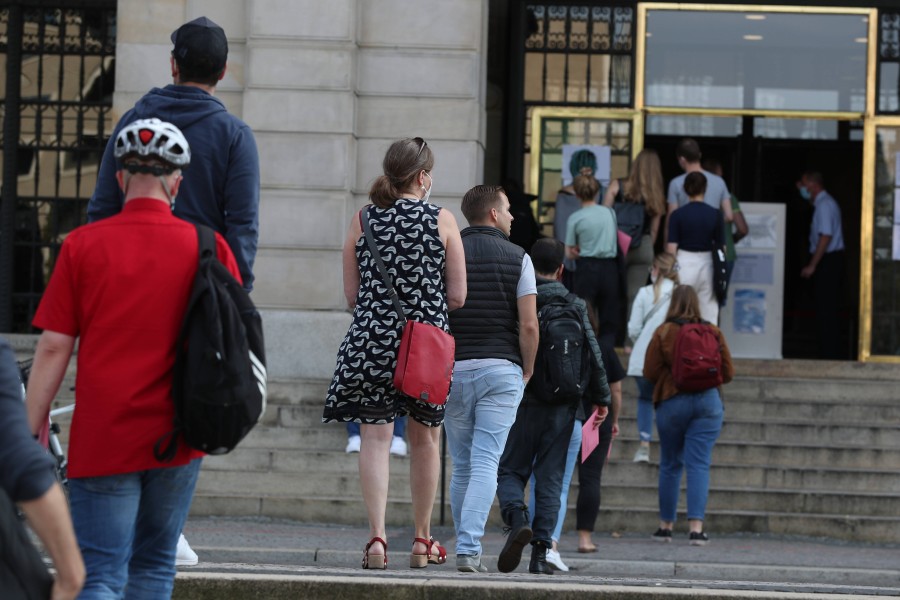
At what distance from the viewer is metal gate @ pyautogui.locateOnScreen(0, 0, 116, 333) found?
16938 mm

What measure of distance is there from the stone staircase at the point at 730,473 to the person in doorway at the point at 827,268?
10.5 feet

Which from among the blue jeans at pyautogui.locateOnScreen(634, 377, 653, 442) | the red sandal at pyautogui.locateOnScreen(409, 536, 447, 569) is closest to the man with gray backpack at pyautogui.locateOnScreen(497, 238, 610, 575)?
the red sandal at pyautogui.locateOnScreen(409, 536, 447, 569)

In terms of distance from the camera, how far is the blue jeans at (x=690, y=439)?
10.8 metres

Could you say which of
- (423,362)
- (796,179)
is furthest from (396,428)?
(796,179)

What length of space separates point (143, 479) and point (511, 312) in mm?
3618

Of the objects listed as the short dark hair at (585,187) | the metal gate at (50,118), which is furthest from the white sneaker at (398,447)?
the metal gate at (50,118)

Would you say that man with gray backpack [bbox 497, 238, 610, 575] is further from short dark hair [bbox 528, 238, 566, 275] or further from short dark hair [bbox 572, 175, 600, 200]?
short dark hair [bbox 572, 175, 600, 200]

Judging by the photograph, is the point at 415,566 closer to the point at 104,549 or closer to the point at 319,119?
the point at 104,549

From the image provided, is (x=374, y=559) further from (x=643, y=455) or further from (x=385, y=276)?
(x=643, y=455)

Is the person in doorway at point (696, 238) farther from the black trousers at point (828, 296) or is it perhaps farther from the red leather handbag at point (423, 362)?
the red leather handbag at point (423, 362)

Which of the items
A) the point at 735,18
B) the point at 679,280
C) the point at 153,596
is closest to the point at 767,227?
the point at 735,18

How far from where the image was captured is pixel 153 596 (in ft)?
15.2

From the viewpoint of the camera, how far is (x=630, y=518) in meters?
11.6

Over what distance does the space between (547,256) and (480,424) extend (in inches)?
53.6
